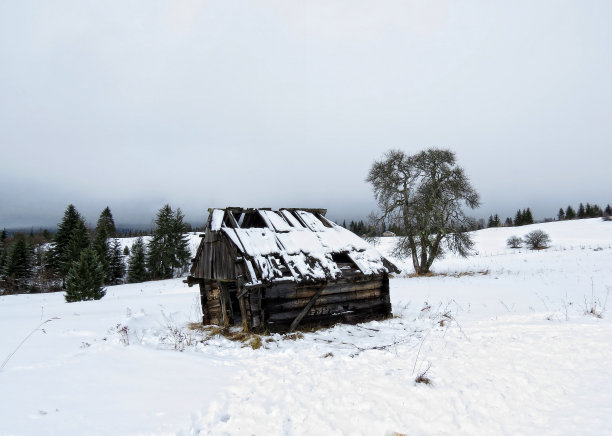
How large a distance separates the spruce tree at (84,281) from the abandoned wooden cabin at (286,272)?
56.3 ft

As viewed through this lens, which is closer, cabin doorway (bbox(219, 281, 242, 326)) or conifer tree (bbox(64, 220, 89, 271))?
cabin doorway (bbox(219, 281, 242, 326))

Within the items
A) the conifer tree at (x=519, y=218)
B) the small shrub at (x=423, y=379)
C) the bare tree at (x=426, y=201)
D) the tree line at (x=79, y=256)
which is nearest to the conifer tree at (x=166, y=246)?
the tree line at (x=79, y=256)

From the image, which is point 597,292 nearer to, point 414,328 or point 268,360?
point 414,328

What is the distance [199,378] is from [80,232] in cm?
4131

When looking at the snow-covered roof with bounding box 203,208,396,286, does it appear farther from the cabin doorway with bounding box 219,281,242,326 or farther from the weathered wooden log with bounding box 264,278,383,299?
the cabin doorway with bounding box 219,281,242,326

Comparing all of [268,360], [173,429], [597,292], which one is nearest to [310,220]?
[268,360]

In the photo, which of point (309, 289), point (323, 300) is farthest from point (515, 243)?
point (309, 289)

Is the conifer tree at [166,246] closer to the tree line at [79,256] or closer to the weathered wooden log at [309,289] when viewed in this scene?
the tree line at [79,256]

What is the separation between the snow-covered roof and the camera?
857 cm

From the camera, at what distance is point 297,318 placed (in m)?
8.69

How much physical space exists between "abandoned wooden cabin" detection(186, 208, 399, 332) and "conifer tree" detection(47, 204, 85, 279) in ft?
114

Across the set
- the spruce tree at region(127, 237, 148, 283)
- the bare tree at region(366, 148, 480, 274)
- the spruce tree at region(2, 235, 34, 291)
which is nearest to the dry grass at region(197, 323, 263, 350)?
the bare tree at region(366, 148, 480, 274)

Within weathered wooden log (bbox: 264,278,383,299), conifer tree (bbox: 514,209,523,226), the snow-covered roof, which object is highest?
conifer tree (bbox: 514,209,523,226)

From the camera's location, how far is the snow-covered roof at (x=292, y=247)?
28.1 ft
